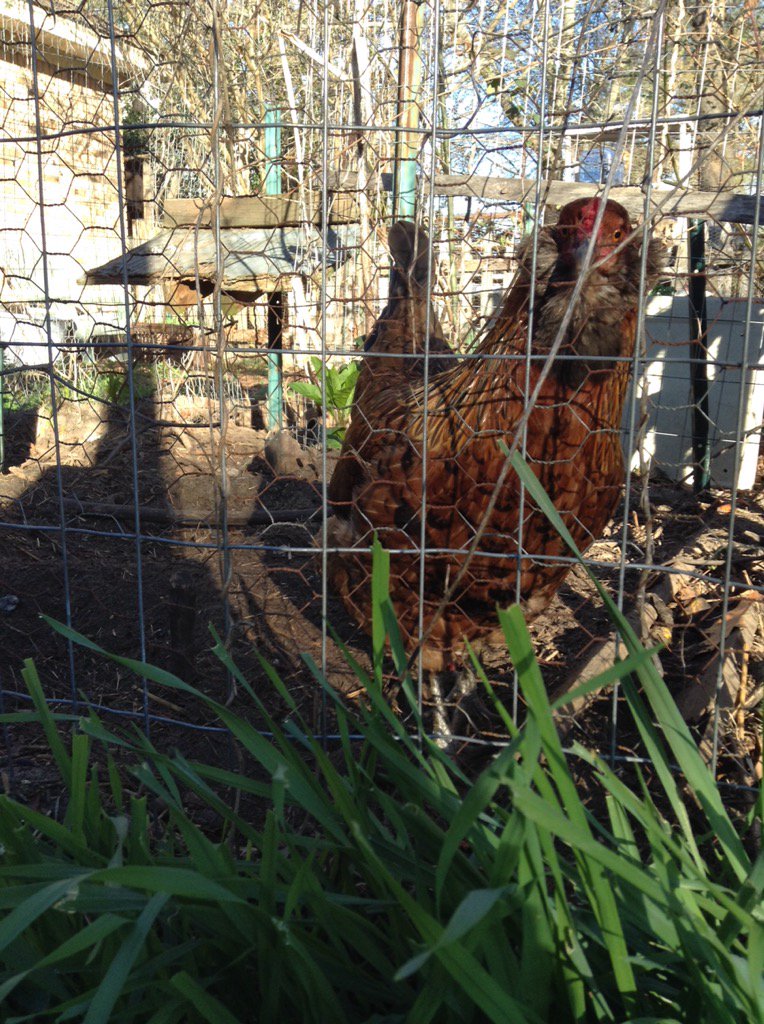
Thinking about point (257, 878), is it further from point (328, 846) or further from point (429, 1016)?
point (429, 1016)

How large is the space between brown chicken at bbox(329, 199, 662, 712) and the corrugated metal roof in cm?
53

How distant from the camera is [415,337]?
2.78 meters

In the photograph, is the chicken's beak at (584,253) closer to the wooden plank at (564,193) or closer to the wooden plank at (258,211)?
the wooden plank at (564,193)

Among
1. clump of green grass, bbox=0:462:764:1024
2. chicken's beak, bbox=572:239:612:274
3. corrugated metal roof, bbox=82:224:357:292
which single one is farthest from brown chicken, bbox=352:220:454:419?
clump of green grass, bbox=0:462:764:1024

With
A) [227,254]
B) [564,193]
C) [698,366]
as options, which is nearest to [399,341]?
[564,193]

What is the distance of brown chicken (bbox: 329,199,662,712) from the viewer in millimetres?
2035

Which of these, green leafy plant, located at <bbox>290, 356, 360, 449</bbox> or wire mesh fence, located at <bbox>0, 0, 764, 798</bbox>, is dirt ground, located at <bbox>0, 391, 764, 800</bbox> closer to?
wire mesh fence, located at <bbox>0, 0, 764, 798</bbox>

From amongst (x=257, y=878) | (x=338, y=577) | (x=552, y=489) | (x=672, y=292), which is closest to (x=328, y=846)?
(x=257, y=878)

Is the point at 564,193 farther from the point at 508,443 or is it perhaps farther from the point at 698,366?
the point at 698,366

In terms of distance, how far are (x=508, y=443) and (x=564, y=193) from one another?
1079mm

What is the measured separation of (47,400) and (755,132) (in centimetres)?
552

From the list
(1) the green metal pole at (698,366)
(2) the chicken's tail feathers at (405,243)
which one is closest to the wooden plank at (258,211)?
(2) the chicken's tail feathers at (405,243)

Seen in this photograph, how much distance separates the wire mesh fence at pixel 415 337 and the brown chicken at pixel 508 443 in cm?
1

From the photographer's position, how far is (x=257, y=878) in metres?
1.14
